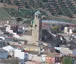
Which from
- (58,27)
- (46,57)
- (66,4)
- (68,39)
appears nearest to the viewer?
(46,57)

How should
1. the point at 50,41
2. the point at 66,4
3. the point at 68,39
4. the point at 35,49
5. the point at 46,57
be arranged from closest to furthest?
the point at 46,57 < the point at 35,49 < the point at 50,41 < the point at 68,39 < the point at 66,4

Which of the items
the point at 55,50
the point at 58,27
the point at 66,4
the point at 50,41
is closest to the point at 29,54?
the point at 55,50

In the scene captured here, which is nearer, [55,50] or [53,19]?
[55,50]

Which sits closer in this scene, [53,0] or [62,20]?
[62,20]

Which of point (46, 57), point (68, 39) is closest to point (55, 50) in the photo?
point (46, 57)

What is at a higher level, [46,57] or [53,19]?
[46,57]

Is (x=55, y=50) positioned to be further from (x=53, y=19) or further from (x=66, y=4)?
(x=66, y=4)

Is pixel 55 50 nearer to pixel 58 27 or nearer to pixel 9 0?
pixel 58 27

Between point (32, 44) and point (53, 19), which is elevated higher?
point (32, 44)

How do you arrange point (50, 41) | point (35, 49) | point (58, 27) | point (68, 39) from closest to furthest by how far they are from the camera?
1. point (35, 49)
2. point (50, 41)
3. point (68, 39)
4. point (58, 27)
